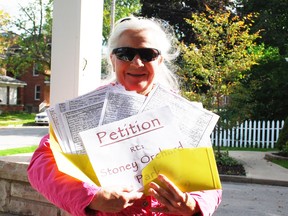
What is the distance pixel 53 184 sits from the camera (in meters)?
1.30

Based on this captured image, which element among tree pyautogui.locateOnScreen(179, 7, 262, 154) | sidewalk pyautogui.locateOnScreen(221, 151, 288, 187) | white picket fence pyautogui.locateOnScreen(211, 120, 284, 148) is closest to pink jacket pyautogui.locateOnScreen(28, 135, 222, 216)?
sidewalk pyautogui.locateOnScreen(221, 151, 288, 187)

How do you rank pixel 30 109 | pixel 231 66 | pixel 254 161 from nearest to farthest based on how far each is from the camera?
1. pixel 231 66
2. pixel 254 161
3. pixel 30 109

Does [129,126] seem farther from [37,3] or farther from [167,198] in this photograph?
[37,3]

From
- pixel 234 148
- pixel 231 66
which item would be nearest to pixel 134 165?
pixel 231 66

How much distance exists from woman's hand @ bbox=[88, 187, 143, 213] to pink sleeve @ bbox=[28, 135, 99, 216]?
27mm

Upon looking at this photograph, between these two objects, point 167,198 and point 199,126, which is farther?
point 199,126

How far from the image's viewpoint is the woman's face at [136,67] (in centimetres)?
149

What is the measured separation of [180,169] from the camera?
1221 millimetres

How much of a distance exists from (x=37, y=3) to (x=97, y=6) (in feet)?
96.0

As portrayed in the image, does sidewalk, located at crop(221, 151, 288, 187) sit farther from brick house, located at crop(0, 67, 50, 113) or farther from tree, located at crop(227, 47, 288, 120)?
brick house, located at crop(0, 67, 50, 113)

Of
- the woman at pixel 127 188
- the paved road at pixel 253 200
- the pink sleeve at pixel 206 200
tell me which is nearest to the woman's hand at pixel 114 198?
the woman at pixel 127 188

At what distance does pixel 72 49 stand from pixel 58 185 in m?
2.04

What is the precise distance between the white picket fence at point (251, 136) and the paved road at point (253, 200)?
7161mm

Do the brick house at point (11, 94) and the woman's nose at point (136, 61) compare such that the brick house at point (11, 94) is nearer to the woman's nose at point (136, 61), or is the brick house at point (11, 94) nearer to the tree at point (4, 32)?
the tree at point (4, 32)
